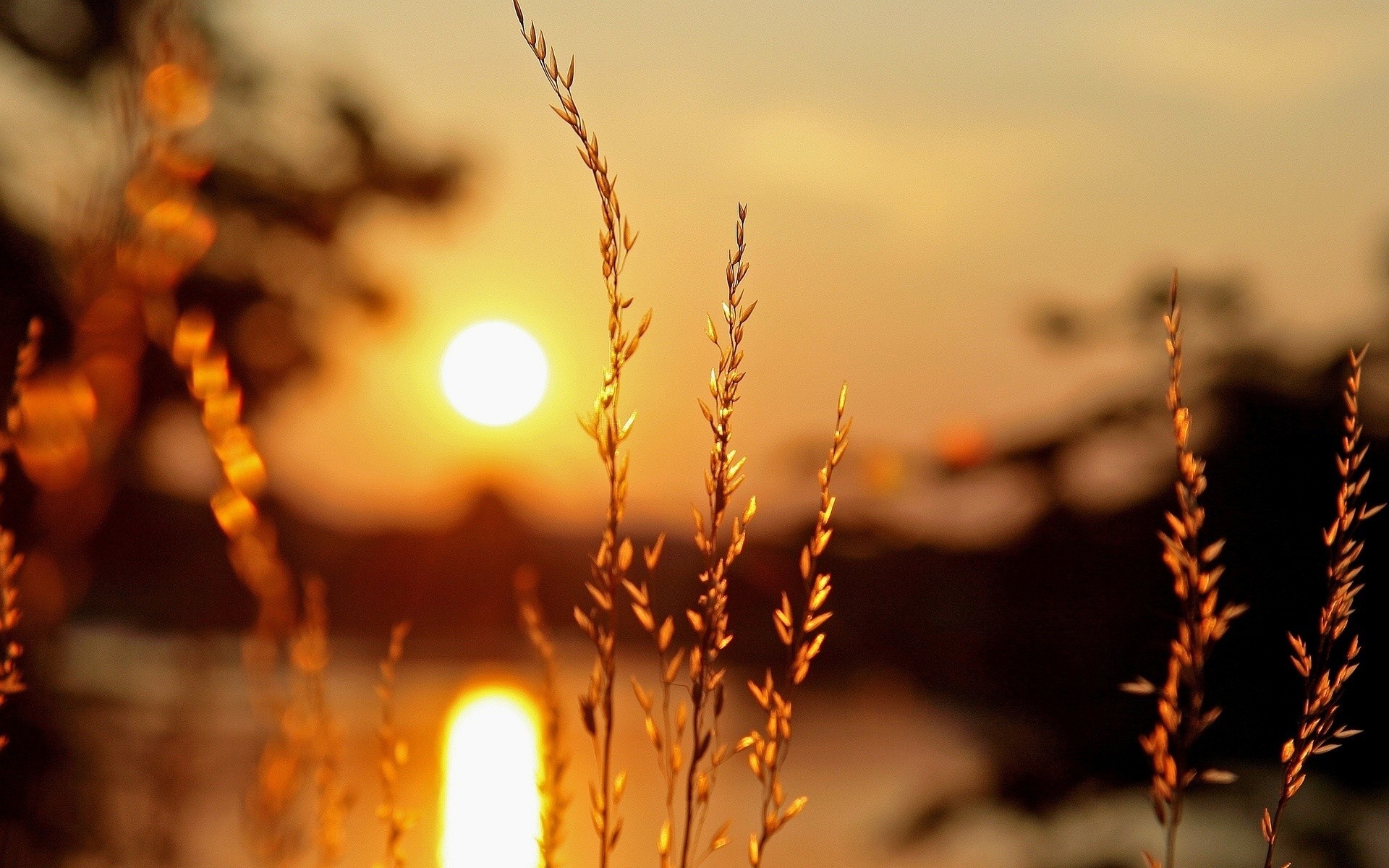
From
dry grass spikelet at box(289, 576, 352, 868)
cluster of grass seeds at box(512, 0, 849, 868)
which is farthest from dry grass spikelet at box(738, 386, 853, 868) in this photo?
dry grass spikelet at box(289, 576, 352, 868)

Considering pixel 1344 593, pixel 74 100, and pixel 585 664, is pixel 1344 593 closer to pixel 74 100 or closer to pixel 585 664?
pixel 74 100

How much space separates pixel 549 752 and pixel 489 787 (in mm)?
15374

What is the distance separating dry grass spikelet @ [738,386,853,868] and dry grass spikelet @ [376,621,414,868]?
44cm

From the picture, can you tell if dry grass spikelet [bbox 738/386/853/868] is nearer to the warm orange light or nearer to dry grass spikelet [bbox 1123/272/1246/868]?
dry grass spikelet [bbox 1123/272/1246/868]

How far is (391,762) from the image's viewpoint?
4.42ft

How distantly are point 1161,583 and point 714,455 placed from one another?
179 inches

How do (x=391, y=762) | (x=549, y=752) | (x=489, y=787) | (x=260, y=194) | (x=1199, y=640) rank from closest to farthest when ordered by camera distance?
(x=1199, y=640) → (x=549, y=752) → (x=391, y=762) → (x=260, y=194) → (x=489, y=787)

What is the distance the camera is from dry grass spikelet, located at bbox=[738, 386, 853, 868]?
3.42ft

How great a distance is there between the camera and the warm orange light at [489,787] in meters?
11.3

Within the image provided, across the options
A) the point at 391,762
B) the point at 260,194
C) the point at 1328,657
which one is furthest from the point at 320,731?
the point at 260,194

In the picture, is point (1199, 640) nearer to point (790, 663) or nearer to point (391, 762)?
point (790, 663)

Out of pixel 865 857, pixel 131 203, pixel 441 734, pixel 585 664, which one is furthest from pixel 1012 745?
pixel 585 664

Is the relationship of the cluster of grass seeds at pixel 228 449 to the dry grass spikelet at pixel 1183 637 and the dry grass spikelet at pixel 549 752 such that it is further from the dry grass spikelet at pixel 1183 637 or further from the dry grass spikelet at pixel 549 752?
the dry grass spikelet at pixel 1183 637

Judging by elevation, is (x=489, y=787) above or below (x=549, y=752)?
below
